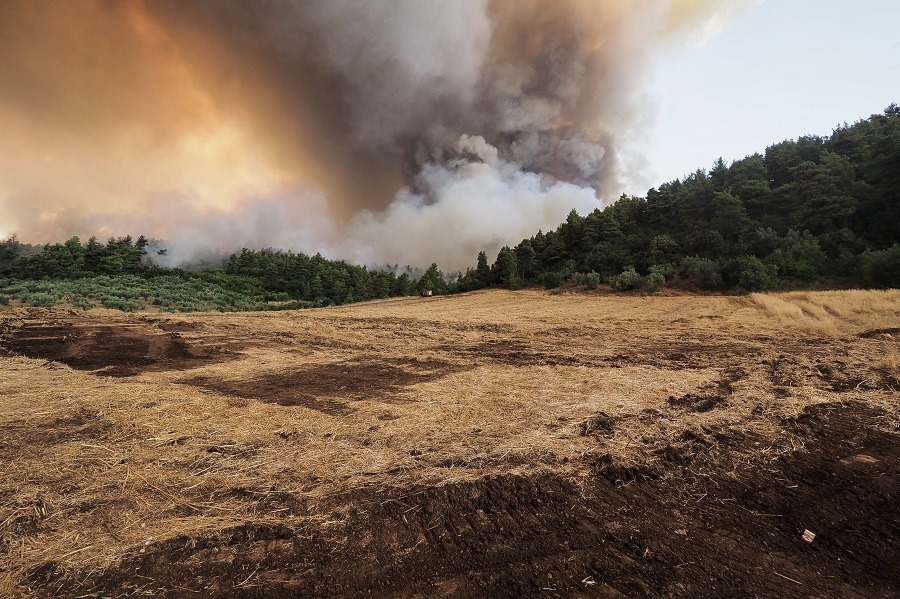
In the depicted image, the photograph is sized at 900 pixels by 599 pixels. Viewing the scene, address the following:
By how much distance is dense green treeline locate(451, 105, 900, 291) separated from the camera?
2838 centimetres

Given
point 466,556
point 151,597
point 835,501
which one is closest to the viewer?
point 151,597

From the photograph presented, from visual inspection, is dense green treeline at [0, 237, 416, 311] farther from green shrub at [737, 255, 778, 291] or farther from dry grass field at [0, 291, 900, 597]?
green shrub at [737, 255, 778, 291]

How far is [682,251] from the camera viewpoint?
37906 millimetres

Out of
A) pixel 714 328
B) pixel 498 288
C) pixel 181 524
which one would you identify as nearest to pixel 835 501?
pixel 181 524

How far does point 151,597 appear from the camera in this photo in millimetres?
2158

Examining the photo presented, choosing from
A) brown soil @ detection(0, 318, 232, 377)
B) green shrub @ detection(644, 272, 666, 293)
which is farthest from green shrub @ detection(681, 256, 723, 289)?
brown soil @ detection(0, 318, 232, 377)

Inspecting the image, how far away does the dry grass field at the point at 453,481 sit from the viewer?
91.3 inches

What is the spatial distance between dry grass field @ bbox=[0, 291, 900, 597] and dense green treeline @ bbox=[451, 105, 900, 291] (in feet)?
86.1

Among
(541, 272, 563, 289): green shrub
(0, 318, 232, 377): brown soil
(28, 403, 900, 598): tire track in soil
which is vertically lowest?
(28, 403, 900, 598): tire track in soil

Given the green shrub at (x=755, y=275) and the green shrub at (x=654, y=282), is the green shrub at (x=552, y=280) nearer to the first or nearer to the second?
the green shrub at (x=654, y=282)

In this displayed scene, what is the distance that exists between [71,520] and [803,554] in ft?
19.1

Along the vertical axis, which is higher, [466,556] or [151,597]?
[151,597]

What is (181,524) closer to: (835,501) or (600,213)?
(835,501)

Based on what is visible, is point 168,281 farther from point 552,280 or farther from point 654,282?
point 654,282
